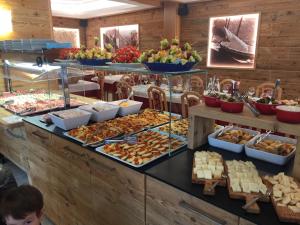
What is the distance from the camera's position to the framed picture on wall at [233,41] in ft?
15.2

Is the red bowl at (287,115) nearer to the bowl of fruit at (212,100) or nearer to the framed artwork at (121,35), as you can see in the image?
the bowl of fruit at (212,100)

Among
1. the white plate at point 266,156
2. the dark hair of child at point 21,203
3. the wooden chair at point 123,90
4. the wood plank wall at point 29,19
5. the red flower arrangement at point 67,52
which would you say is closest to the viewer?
the dark hair of child at point 21,203

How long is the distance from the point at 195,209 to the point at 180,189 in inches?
4.1

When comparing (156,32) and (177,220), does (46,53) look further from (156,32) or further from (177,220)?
(156,32)

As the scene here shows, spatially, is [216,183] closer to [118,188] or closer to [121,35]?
[118,188]

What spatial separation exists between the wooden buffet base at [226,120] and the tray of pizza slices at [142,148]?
A: 126 millimetres

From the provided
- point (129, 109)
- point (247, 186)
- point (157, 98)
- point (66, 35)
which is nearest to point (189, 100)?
point (157, 98)

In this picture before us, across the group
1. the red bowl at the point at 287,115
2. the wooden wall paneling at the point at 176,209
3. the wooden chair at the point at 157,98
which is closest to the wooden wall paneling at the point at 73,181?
the wooden wall paneling at the point at 176,209

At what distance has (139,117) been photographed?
2145 mm

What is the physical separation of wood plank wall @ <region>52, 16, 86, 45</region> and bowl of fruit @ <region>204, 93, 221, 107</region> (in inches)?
288

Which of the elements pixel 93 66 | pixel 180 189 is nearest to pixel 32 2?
pixel 93 66

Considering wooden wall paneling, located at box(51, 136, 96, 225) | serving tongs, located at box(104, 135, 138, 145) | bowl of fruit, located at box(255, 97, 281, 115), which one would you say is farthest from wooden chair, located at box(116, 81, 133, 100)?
bowl of fruit, located at box(255, 97, 281, 115)

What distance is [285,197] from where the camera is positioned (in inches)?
38.6

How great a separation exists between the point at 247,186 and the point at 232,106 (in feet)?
1.40
